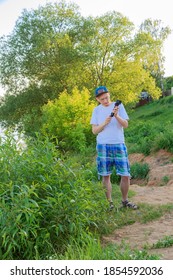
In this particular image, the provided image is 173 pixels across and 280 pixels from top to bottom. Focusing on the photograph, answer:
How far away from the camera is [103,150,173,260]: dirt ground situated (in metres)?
4.93

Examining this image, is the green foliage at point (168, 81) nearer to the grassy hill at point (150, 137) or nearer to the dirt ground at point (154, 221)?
the grassy hill at point (150, 137)

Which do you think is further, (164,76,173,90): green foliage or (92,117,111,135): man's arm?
(164,76,173,90): green foliage

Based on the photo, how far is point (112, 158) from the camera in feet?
20.7

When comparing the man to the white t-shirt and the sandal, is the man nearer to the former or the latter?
the white t-shirt

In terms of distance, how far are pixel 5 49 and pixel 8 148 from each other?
27.9m

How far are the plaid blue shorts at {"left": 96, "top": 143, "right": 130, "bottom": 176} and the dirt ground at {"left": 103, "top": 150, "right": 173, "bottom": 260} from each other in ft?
2.68

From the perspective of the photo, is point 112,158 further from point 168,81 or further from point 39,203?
point 168,81

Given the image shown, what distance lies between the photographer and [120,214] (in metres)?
6.10

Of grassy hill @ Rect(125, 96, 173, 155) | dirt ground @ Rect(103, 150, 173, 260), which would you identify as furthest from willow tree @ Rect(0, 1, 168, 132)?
dirt ground @ Rect(103, 150, 173, 260)

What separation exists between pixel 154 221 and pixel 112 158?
106 cm

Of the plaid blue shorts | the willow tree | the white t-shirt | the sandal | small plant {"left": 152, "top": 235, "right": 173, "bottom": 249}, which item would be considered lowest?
small plant {"left": 152, "top": 235, "right": 173, "bottom": 249}

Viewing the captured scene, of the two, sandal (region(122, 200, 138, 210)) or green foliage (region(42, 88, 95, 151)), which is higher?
green foliage (region(42, 88, 95, 151))

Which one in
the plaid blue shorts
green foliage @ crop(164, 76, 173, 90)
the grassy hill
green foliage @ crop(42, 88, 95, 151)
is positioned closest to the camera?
the plaid blue shorts

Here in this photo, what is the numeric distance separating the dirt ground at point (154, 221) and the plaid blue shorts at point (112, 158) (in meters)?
0.82
